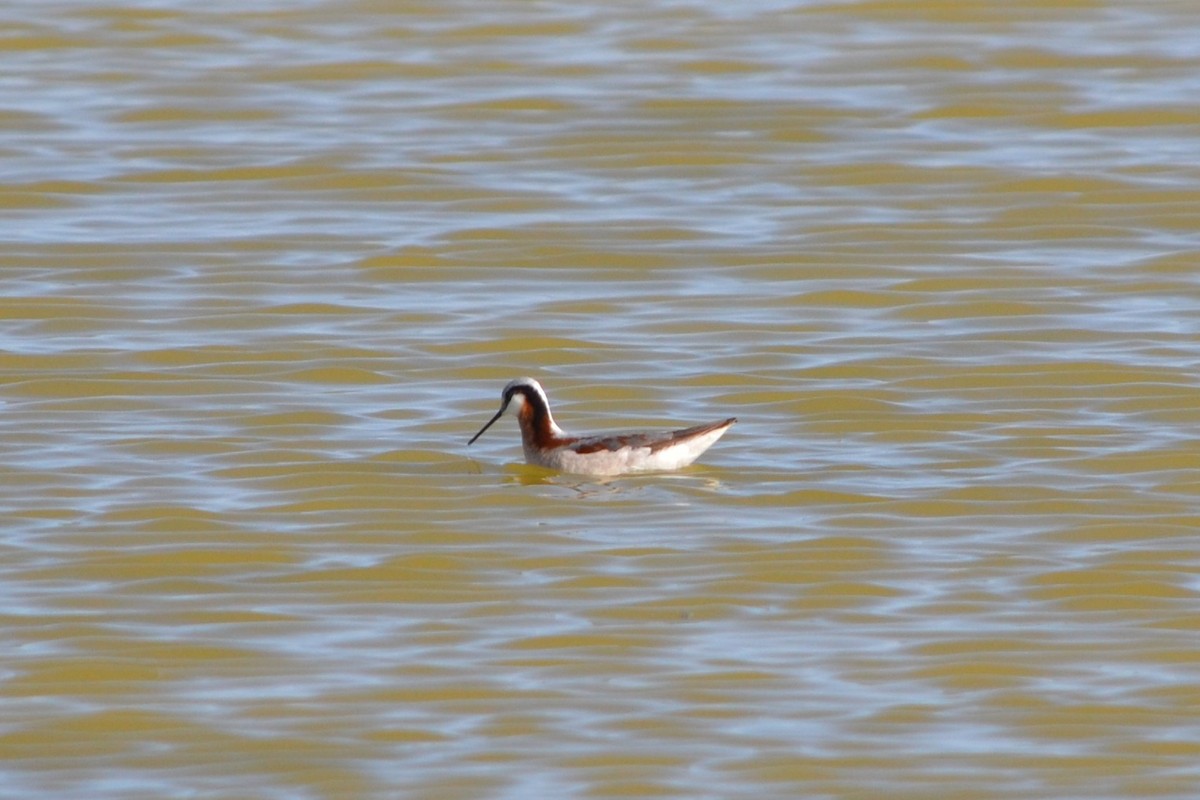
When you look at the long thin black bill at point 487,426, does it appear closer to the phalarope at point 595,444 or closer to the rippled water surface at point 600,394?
the phalarope at point 595,444

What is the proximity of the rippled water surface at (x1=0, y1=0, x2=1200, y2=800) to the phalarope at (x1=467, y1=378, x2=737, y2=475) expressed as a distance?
13 centimetres

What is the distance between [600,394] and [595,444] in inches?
65.0

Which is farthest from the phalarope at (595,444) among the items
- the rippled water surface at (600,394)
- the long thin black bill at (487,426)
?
the rippled water surface at (600,394)

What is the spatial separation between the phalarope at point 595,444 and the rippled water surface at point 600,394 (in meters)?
0.13

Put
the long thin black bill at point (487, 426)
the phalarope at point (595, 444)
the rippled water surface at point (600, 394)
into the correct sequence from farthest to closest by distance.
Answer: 1. the long thin black bill at point (487, 426)
2. the phalarope at point (595, 444)
3. the rippled water surface at point (600, 394)

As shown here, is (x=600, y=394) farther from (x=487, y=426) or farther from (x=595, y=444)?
(x=595, y=444)

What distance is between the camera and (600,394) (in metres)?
13.2

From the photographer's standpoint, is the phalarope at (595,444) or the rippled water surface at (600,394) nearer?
the rippled water surface at (600,394)

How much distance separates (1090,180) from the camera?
17.5 meters

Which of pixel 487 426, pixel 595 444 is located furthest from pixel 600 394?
pixel 595 444

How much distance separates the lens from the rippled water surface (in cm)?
858

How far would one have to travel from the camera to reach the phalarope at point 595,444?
11.4m

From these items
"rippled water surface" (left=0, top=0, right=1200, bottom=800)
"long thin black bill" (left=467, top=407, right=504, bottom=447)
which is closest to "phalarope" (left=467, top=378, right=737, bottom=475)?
"long thin black bill" (left=467, top=407, right=504, bottom=447)

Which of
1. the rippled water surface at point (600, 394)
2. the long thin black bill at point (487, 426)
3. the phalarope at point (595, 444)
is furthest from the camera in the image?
the long thin black bill at point (487, 426)
